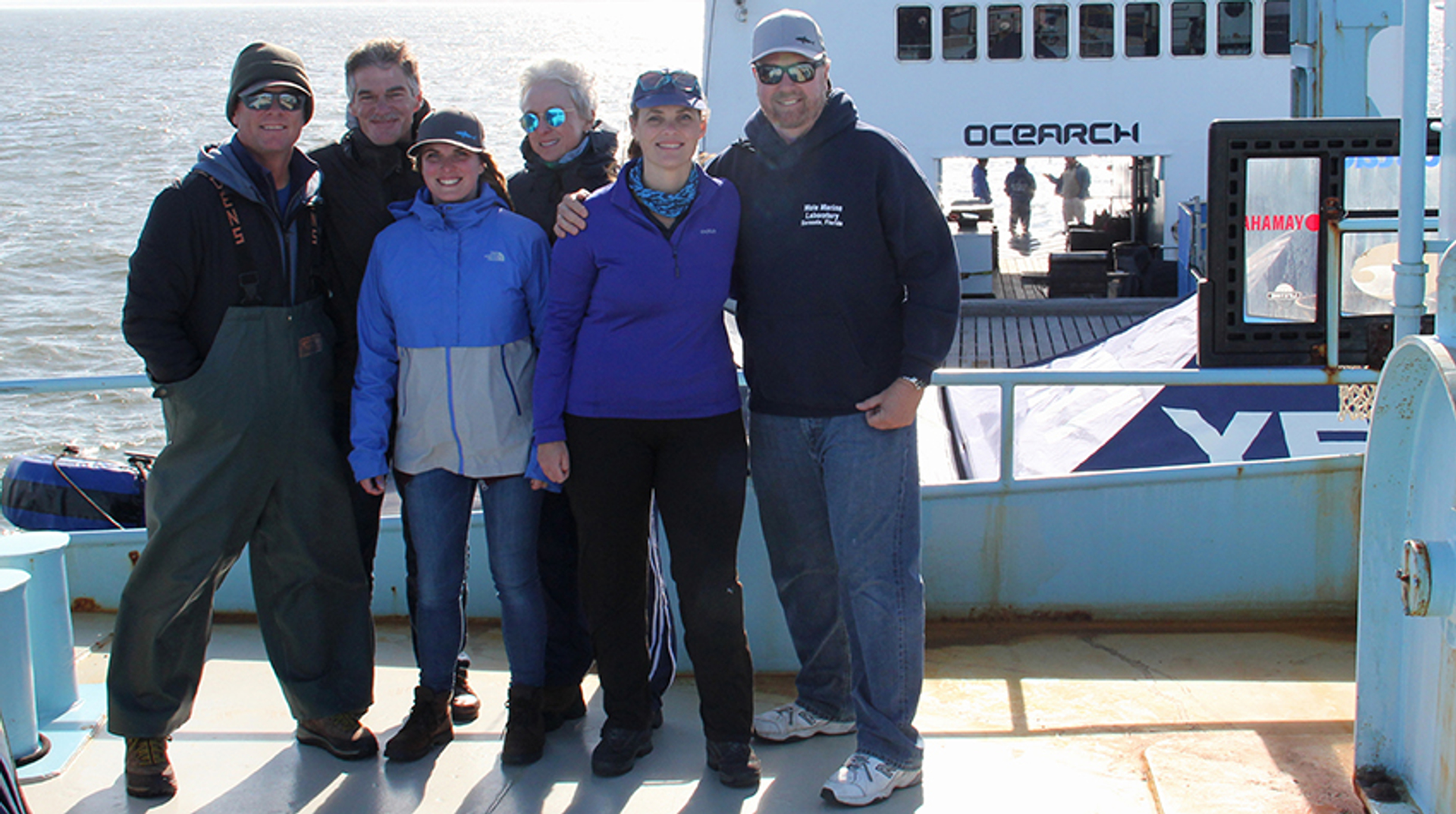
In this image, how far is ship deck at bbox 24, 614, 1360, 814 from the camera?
337 cm

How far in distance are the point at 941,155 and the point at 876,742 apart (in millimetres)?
17112

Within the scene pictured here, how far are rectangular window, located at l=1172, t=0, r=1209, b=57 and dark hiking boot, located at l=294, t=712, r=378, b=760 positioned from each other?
59.8 ft

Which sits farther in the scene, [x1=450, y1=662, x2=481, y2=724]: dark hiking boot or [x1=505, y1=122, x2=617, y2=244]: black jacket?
[x1=450, y1=662, x2=481, y2=724]: dark hiking boot

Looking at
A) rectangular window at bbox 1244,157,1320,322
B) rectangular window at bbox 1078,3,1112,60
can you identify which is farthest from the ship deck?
rectangular window at bbox 1078,3,1112,60

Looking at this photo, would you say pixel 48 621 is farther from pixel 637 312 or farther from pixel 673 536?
pixel 637 312

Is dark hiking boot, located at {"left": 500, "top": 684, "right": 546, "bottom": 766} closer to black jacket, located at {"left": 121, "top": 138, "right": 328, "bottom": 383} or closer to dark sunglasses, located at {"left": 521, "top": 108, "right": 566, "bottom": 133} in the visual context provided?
black jacket, located at {"left": 121, "top": 138, "right": 328, "bottom": 383}

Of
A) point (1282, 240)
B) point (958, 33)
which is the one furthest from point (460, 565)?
point (958, 33)

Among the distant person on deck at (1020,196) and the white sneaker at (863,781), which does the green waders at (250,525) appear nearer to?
the white sneaker at (863,781)

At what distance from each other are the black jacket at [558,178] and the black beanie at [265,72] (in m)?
0.59

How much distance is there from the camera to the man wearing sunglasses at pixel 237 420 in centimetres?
335

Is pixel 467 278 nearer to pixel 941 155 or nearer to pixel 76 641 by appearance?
pixel 76 641

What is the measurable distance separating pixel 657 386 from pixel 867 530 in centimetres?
62

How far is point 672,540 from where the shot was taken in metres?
3.38

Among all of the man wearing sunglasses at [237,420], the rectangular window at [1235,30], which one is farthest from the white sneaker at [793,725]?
the rectangular window at [1235,30]
